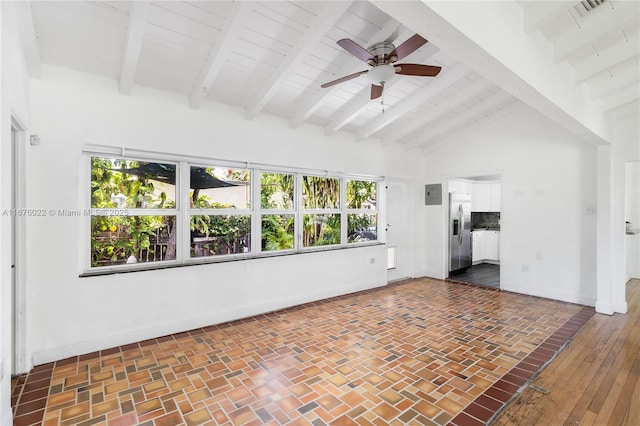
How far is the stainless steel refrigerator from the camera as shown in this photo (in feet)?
21.5

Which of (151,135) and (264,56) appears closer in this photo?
(264,56)

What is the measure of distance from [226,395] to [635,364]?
3731mm

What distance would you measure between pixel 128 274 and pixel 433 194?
5.52 meters

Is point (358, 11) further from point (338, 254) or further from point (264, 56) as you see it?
point (338, 254)

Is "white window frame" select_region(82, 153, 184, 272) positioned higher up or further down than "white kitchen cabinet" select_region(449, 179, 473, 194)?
further down

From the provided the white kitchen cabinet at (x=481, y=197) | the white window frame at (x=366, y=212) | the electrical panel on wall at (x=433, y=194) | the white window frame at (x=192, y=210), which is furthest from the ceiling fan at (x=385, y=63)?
the white kitchen cabinet at (x=481, y=197)

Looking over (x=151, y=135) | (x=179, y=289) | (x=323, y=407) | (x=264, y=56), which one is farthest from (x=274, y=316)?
(x=264, y=56)

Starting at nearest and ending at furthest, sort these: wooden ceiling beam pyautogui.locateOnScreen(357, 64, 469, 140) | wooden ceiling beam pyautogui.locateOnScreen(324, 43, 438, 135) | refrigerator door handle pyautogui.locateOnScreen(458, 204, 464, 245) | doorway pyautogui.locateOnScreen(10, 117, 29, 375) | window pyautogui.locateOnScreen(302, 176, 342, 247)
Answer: doorway pyautogui.locateOnScreen(10, 117, 29, 375) → wooden ceiling beam pyautogui.locateOnScreen(357, 64, 469, 140) → wooden ceiling beam pyautogui.locateOnScreen(324, 43, 438, 135) → window pyautogui.locateOnScreen(302, 176, 342, 247) → refrigerator door handle pyautogui.locateOnScreen(458, 204, 464, 245)

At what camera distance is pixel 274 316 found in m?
4.25

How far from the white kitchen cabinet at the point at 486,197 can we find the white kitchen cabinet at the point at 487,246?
2.04ft

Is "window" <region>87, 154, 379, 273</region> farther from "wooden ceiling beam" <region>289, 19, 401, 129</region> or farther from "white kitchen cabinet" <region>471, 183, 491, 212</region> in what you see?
"white kitchen cabinet" <region>471, 183, 491, 212</region>

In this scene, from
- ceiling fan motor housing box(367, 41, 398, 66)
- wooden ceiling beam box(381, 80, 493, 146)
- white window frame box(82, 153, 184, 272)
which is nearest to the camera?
ceiling fan motor housing box(367, 41, 398, 66)

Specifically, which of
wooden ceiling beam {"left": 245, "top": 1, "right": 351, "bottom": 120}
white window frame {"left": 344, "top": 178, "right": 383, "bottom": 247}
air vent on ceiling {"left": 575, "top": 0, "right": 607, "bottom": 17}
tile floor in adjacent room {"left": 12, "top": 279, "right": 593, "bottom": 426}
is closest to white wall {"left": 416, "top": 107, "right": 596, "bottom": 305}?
tile floor in adjacent room {"left": 12, "top": 279, "right": 593, "bottom": 426}

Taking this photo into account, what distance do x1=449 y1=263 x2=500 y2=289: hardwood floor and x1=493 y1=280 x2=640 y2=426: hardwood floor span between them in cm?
235
